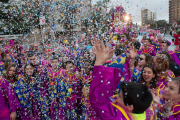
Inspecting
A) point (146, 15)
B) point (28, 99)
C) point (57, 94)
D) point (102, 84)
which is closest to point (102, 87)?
point (102, 84)

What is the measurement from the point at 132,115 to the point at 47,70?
250 cm

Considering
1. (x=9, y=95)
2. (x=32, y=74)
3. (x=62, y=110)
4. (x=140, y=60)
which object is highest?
(x=140, y=60)

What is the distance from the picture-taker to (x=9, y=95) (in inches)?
92.4

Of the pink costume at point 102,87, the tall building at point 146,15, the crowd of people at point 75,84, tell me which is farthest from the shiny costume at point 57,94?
the tall building at point 146,15

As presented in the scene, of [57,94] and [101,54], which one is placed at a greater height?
[101,54]

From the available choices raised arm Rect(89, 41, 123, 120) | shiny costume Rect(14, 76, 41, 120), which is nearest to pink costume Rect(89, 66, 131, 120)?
raised arm Rect(89, 41, 123, 120)

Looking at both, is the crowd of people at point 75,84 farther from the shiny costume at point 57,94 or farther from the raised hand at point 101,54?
the raised hand at point 101,54

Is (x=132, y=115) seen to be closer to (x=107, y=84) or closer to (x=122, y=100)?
(x=122, y=100)

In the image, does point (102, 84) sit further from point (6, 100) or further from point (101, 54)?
point (6, 100)

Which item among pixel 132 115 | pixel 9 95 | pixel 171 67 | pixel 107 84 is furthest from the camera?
pixel 171 67

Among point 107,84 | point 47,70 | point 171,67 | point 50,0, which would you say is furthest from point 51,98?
point 50,0

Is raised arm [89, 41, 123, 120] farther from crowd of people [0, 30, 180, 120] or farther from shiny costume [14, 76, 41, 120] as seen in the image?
shiny costume [14, 76, 41, 120]

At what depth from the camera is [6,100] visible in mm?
2379

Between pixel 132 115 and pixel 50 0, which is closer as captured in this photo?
pixel 132 115
